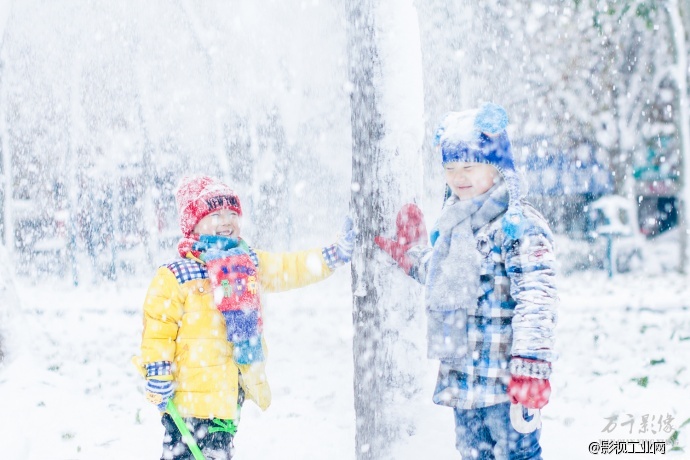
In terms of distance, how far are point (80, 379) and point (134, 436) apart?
1.72m

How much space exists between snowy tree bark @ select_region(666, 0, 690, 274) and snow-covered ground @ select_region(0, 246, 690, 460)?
3.21 m

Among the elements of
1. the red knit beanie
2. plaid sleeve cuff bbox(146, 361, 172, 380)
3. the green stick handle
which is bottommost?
the green stick handle

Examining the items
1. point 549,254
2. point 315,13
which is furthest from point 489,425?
point 315,13

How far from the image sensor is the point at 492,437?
2.56m

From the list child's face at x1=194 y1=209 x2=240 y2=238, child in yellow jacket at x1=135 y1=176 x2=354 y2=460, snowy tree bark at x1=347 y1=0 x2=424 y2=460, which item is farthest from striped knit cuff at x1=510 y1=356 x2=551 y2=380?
child's face at x1=194 y1=209 x2=240 y2=238

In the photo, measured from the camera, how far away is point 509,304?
2.47 metres

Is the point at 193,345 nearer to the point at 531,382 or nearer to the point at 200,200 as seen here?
the point at 200,200

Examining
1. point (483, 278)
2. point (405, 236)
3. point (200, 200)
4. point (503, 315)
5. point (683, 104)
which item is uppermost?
point (683, 104)

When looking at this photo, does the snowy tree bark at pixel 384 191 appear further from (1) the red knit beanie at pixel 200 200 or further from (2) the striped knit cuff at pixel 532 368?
(2) the striped knit cuff at pixel 532 368

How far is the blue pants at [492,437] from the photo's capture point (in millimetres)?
2480

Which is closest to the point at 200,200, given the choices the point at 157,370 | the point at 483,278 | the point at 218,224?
the point at 218,224

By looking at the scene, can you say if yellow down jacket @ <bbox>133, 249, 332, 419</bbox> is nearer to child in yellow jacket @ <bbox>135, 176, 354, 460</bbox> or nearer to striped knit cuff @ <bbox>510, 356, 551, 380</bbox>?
child in yellow jacket @ <bbox>135, 176, 354, 460</bbox>

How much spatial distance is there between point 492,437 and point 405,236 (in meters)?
0.96

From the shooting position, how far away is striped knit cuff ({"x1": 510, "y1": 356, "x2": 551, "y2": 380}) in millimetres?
2240
